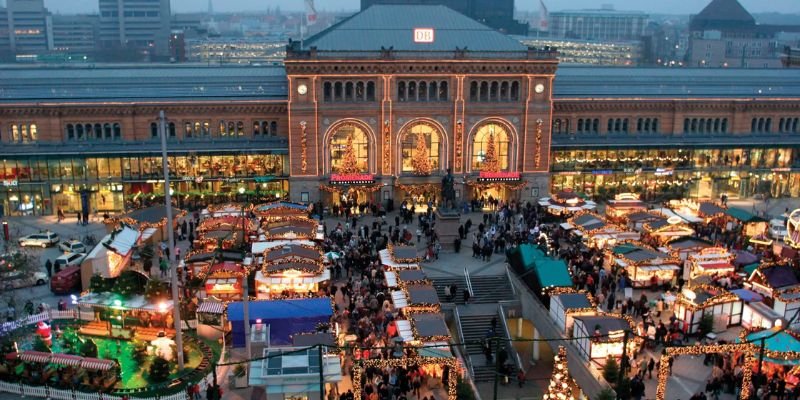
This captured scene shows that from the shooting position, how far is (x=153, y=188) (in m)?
65.2

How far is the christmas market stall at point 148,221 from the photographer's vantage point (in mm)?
54906

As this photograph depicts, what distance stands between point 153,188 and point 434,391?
38.2 meters

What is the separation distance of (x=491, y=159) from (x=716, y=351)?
34302 mm

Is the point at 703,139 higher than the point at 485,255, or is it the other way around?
the point at 703,139

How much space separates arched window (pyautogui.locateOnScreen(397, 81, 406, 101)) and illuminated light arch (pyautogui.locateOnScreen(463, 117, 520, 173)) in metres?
6.46

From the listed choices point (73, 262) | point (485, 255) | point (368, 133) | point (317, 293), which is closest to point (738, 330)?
point (485, 255)

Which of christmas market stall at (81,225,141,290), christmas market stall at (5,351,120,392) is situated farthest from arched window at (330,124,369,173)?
christmas market stall at (5,351,120,392)

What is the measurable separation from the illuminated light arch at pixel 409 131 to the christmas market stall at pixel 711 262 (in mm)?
23700

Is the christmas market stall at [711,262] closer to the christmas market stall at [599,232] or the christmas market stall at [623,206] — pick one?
the christmas market stall at [599,232]

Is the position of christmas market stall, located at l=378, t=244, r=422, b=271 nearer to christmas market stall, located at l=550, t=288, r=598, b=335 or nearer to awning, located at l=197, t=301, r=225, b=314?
christmas market stall, located at l=550, t=288, r=598, b=335

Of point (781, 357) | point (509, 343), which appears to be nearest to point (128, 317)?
point (509, 343)

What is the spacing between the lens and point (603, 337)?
36.1 metres

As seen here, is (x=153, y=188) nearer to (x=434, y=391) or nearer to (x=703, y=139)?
(x=434, y=391)

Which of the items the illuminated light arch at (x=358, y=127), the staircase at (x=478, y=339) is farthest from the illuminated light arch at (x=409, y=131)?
the staircase at (x=478, y=339)
